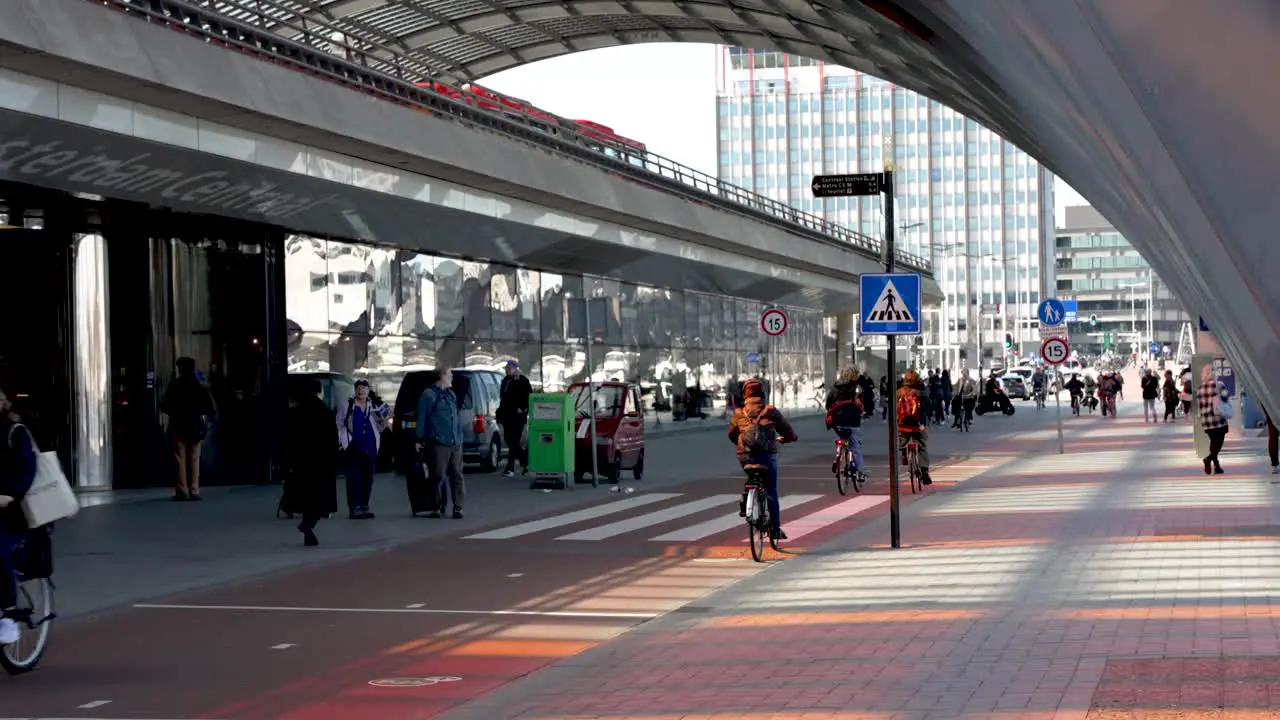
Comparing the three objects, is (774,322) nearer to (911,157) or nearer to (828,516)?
(828,516)

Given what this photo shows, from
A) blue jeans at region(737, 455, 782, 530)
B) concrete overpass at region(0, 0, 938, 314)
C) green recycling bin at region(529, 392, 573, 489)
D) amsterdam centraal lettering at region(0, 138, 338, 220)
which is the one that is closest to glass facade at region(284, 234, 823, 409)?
concrete overpass at region(0, 0, 938, 314)

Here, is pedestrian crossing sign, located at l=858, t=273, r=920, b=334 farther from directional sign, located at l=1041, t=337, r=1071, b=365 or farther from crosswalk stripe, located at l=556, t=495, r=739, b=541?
directional sign, located at l=1041, t=337, r=1071, b=365

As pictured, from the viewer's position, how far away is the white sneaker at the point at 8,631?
934 cm

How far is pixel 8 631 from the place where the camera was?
9.39 metres

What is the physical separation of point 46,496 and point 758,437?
6964mm

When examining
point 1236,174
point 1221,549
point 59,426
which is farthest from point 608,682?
point 59,426

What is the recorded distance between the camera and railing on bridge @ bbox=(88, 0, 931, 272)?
19422mm

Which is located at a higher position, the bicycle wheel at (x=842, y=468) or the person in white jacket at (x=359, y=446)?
the person in white jacket at (x=359, y=446)

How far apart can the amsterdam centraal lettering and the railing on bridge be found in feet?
5.64

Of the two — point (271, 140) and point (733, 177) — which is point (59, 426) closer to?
point (271, 140)

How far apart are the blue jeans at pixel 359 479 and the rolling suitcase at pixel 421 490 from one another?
0.48 meters

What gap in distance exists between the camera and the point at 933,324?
182000 millimetres

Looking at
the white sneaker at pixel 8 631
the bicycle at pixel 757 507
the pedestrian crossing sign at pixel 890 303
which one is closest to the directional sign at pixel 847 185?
the pedestrian crossing sign at pixel 890 303

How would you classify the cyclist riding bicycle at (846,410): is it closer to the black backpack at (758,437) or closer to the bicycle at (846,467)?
the bicycle at (846,467)
